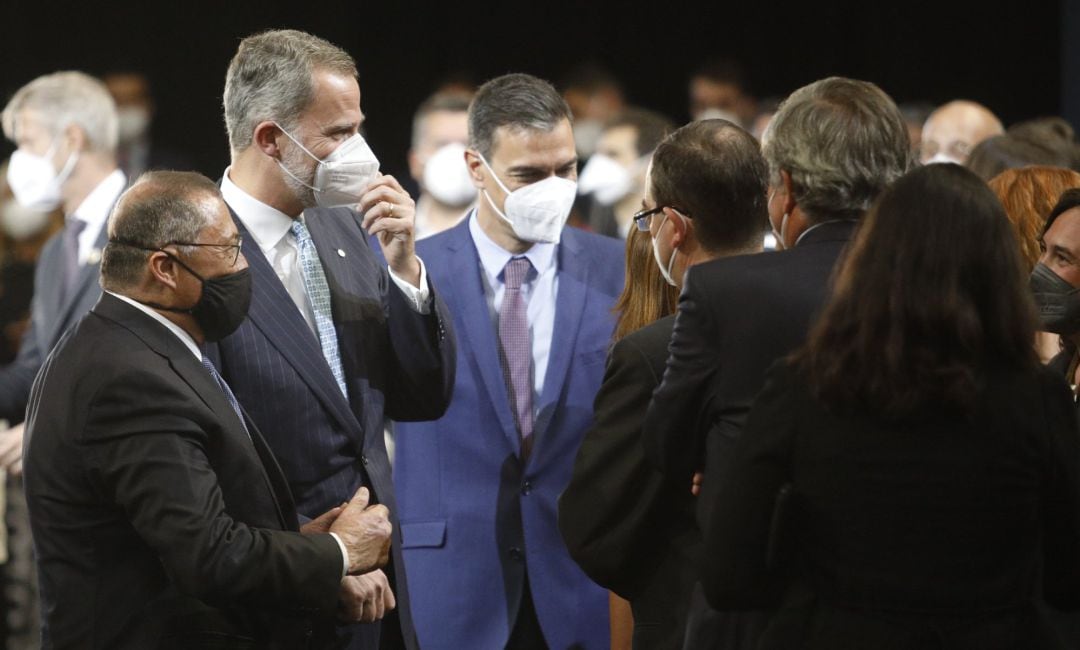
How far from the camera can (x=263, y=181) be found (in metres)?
3.06

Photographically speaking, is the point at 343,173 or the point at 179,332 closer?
the point at 179,332

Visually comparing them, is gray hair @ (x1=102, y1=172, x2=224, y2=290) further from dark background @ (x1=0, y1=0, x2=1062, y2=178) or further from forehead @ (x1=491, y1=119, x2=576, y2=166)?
dark background @ (x1=0, y1=0, x2=1062, y2=178)

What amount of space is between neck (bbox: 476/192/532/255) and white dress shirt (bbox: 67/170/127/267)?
2022mm

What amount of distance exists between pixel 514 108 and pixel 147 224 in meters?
1.38

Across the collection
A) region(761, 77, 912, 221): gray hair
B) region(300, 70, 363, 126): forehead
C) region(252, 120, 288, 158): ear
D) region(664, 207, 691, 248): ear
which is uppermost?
region(761, 77, 912, 221): gray hair

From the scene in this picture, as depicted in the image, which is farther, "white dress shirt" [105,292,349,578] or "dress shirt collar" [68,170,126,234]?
"dress shirt collar" [68,170,126,234]

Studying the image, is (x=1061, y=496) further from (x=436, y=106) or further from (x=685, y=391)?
(x=436, y=106)

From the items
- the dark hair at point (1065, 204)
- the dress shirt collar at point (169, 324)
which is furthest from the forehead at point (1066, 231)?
the dress shirt collar at point (169, 324)

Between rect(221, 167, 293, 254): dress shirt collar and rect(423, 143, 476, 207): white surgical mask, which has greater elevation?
rect(221, 167, 293, 254): dress shirt collar

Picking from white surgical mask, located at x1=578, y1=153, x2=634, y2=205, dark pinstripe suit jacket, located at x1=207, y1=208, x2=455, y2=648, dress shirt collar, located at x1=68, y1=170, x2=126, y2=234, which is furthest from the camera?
white surgical mask, located at x1=578, y1=153, x2=634, y2=205

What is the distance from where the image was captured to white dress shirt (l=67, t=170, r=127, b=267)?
17.4 ft

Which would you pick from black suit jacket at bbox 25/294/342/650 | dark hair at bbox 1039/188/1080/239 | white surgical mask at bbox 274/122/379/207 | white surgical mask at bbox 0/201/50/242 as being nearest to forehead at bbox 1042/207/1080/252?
dark hair at bbox 1039/188/1080/239

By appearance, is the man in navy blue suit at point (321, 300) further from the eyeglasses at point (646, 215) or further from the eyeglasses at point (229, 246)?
the eyeglasses at point (646, 215)

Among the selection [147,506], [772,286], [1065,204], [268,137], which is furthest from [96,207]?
[772,286]
